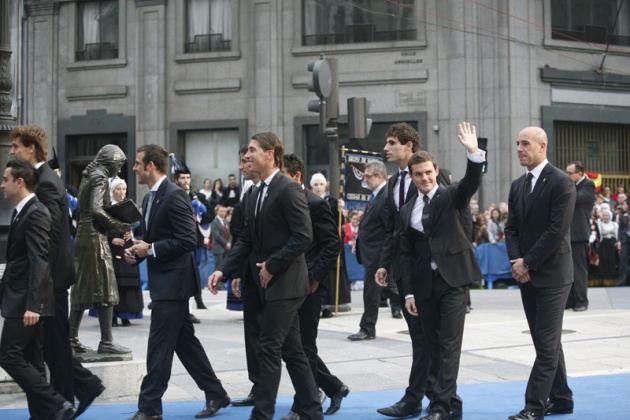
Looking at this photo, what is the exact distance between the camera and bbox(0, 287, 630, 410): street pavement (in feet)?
30.8

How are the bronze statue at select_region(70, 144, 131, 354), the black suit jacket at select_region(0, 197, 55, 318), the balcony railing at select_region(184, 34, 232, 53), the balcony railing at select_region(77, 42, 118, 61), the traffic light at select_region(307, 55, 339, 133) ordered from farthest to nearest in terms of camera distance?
the balcony railing at select_region(77, 42, 118, 61) < the balcony railing at select_region(184, 34, 232, 53) < the traffic light at select_region(307, 55, 339, 133) < the bronze statue at select_region(70, 144, 131, 354) < the black suit jacket at select_region(0, 197, 55, 318)

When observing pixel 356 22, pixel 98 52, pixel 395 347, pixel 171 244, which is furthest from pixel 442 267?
pixel 98 52

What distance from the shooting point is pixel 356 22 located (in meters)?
Answer: 26.5

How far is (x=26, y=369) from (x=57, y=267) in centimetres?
75

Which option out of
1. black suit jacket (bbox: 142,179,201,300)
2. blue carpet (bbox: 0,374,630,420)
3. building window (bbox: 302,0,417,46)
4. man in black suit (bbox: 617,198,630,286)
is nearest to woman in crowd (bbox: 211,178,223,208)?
building window (bbox: 302,0,417,46)

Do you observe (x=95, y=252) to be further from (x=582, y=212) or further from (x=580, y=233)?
(x=582, y=212)

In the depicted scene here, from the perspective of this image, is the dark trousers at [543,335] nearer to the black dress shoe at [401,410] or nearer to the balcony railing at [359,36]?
the black dress shoe at [401,410]

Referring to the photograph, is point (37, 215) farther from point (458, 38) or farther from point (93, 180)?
point (458, 38)

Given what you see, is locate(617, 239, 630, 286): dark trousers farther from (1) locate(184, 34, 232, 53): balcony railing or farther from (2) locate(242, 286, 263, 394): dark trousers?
(2) locate(242, 286, 263, 394): dark trousers

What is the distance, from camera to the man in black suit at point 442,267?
7.39 meters

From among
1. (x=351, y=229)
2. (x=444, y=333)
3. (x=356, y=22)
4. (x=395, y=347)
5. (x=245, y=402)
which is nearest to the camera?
(x=444, y=333)

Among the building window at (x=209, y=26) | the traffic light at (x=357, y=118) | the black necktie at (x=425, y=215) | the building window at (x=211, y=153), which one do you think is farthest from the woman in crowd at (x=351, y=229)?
the black necktie at (x=425, y=215)

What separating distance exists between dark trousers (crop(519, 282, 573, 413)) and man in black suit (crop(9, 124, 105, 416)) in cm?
319

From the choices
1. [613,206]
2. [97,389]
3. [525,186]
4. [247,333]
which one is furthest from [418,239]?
[613,206]
